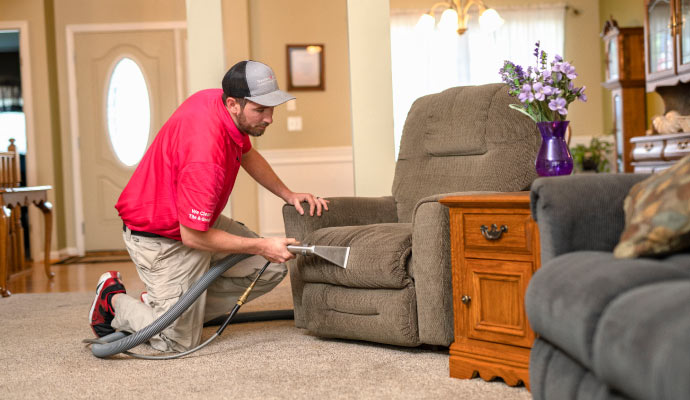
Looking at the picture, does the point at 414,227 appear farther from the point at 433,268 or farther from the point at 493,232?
the point at 493,232

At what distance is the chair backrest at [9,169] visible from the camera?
501 centimetres

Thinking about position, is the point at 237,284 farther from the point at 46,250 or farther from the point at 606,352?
the point at 46,250

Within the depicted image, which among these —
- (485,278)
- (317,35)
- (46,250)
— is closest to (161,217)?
(485,278)

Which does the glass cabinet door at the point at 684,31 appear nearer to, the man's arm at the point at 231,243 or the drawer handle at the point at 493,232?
the drawer handle at the point at 493,232

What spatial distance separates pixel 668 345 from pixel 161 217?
6.22 feet

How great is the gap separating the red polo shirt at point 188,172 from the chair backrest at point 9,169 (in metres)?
2.86

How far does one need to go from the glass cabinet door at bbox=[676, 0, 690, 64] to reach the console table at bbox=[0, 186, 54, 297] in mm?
4740

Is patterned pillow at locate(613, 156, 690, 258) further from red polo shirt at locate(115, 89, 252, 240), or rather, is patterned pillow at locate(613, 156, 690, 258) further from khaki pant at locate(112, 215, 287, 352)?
khaki pant at locate(112, 215, 287, 352)

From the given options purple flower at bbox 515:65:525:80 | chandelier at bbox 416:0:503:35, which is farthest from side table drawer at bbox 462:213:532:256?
chandelier at bbox 416:0:503:35

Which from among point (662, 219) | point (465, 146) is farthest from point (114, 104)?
point (662, 219)

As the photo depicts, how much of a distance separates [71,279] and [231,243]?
118 inches

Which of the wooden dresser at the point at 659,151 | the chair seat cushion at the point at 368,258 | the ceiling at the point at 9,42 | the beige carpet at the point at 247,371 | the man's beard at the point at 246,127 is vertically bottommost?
the beige carpet at the point at 247,371

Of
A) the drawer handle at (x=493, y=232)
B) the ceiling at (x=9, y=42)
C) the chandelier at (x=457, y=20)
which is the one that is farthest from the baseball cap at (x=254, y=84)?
the ceiling at (x=9, y=42)

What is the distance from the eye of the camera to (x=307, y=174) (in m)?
6.43
